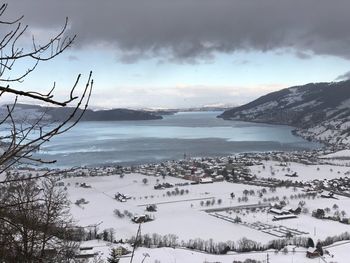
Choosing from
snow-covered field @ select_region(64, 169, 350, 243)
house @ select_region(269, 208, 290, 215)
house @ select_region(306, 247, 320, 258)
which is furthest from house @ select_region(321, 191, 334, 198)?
house @ select_region(306, 247, 320, 258)

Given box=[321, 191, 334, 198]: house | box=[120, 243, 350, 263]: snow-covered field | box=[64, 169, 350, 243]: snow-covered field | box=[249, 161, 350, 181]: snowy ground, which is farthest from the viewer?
box=[249, 161, 350, 181]: snowy ground

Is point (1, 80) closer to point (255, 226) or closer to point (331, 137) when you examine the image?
point (255, 226)

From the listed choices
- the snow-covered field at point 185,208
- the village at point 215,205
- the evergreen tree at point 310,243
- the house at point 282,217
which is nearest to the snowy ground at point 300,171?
the village at point 215,205

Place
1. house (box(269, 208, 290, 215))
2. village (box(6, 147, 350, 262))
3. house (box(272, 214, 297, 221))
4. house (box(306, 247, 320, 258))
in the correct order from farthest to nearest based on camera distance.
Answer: house (box(269, 208, 290, 215))
house (box(272, 214, 297, 221))
village (box(6, 147, 350, 262))
house (box(306, 247, 320, 258))

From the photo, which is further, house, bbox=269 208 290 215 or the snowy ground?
the snowy ground

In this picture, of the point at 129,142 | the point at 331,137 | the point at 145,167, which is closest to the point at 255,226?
the point at 145,167

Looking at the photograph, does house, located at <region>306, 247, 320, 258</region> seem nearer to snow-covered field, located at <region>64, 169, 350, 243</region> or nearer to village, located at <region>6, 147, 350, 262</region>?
village, located at <region>6, 147, 350, 262</region>

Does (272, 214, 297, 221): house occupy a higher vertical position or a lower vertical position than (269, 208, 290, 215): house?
lower

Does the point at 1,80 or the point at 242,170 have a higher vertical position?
the point at 1,80
